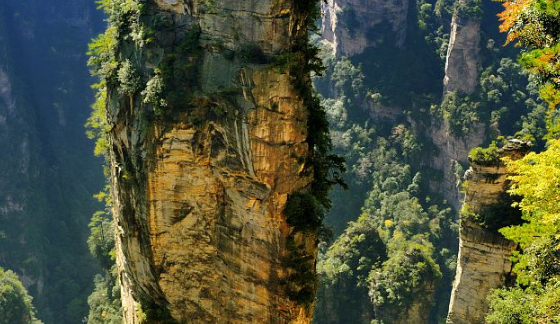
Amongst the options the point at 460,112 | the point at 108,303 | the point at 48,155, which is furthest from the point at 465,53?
the point at 48,155

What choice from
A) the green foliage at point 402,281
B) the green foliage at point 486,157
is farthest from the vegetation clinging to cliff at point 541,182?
the green foliage at point 402,281

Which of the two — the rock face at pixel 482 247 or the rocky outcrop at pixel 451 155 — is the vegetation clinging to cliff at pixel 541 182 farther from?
the rocky outcrop at pixel 451 155

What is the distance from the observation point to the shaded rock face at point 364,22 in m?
61.8

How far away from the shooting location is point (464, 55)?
165 ft

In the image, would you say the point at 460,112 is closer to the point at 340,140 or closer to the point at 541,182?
the point at 340,140

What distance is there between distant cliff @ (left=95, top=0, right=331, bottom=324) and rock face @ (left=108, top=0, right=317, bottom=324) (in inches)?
1.1

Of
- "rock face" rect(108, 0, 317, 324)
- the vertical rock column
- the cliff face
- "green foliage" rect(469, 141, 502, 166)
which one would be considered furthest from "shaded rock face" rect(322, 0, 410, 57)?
"rock face" rect(108, 0, 317, 324)

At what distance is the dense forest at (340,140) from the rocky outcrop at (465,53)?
16cm

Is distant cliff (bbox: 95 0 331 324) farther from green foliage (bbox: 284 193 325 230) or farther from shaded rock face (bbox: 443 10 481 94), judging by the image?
shaded rock face (bbox: 443 10 481 94)

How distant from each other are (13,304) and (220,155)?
29724mm

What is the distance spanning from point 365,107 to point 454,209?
53.9ft

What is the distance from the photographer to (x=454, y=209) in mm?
48719

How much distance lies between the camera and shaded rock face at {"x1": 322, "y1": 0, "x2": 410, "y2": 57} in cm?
6175

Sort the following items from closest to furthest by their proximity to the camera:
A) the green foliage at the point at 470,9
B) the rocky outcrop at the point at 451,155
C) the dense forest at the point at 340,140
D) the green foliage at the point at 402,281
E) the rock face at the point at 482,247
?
the dense forest at the point at 340,140, the rock face at the point at 482,247, the green foliage at the point at 402,281, the rocky outcrop at the point at 451,155, the green foliage at the point at 470,9
